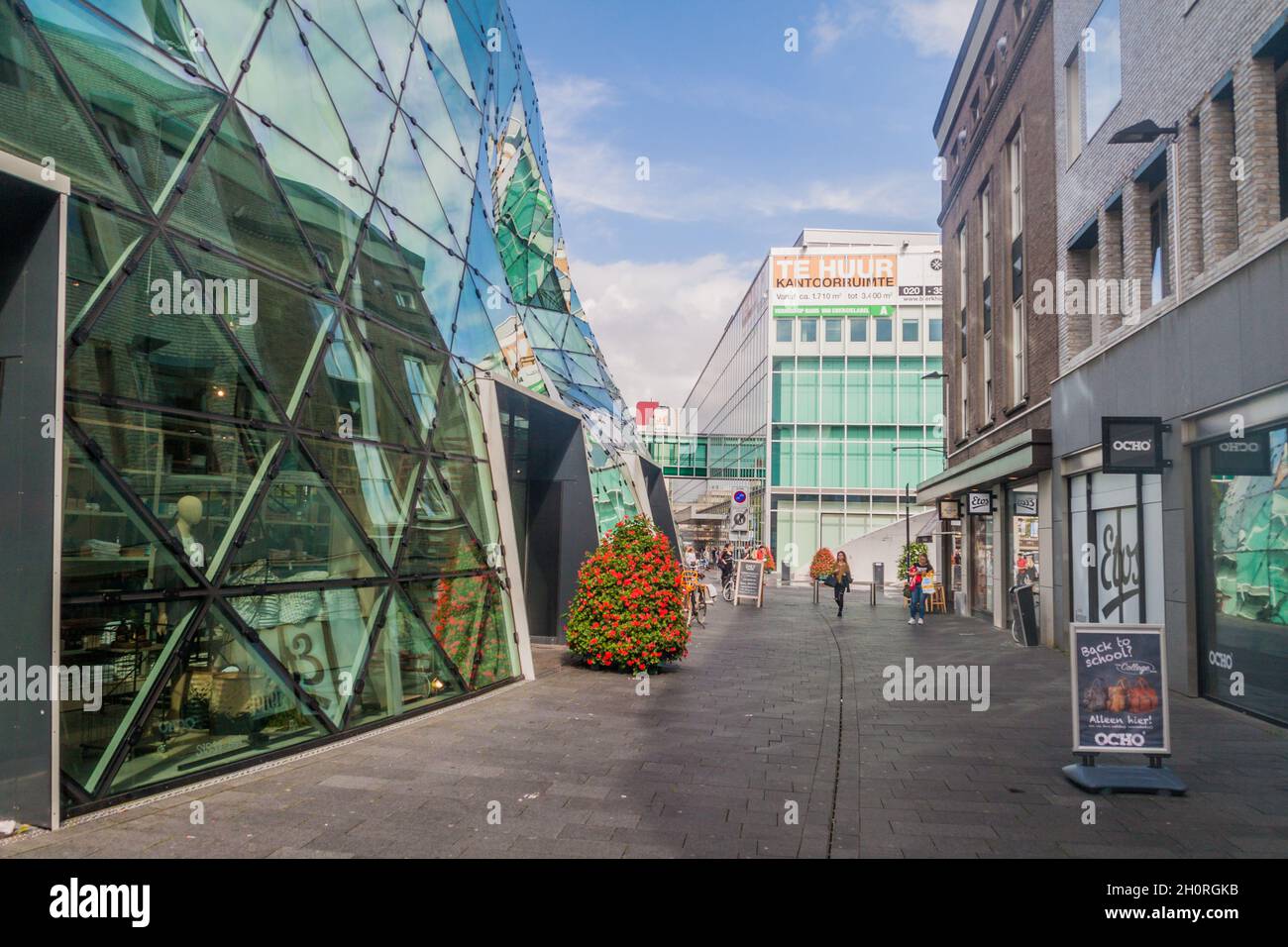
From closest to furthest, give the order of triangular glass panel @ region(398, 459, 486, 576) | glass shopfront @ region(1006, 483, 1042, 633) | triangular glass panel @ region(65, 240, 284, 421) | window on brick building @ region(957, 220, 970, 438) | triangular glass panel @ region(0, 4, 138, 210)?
1. triangular glass panel @ region(0, 4, 138, 210)
2. triangular glass panel @ region(65, 240, 284, 421)
3. triangular glass panel @ region(398, 459, 486, 576)
4. glass shopfront @ region(1006, 483, 1042, 633)
5. window on brick building @ region(957, 220, 970, 438)

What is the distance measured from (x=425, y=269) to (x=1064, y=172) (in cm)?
1293

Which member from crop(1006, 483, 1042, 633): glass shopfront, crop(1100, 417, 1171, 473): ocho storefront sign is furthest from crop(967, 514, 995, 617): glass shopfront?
crop(1100, 417, 1171, 473): ocho storefront sign

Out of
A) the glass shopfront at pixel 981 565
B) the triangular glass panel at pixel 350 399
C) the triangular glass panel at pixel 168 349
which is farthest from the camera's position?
the glass shopfront at pixel 981 565

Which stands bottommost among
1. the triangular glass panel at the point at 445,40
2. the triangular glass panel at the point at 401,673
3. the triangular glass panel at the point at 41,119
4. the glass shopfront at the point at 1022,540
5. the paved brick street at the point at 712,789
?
the paved brick street at the point at 712,789

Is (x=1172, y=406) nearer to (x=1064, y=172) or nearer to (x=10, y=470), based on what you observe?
(x=1064, y=172)

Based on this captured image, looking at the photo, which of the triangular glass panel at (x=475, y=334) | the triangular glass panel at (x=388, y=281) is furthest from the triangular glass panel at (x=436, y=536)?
the triangular glass panel at (x=475, y=334)

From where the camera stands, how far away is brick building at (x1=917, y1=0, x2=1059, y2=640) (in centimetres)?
1992

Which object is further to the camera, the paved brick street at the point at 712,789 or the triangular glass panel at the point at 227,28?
the triangular glass panel at the point at 227,28

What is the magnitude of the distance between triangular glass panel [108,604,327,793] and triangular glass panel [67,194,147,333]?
2407 millimetres

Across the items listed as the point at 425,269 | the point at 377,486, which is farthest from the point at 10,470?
the point at 425,269

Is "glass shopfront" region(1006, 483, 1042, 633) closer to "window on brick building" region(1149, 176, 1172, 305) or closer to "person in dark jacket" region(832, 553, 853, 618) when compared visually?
"person in dark jacket" region(832, 553, 853, 618)

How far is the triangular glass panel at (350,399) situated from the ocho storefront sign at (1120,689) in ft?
22.5

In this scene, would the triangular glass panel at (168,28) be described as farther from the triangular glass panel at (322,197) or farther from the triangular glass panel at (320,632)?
the triangular glass panel at (320,632)

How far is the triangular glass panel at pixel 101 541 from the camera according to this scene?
623cm
